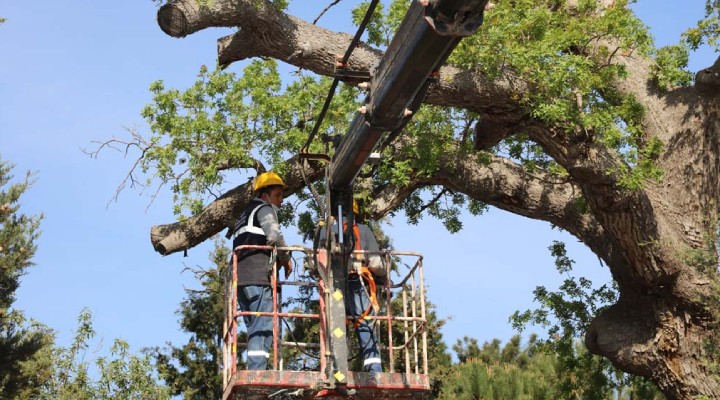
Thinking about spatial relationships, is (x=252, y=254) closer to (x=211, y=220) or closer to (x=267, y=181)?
(x=267, y=181)

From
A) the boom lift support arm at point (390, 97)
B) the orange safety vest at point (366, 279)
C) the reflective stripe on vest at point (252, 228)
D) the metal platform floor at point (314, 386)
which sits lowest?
the metal platform floor at point (314, 386)

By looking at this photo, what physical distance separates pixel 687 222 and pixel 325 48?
5380 mm

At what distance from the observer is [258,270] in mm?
10688

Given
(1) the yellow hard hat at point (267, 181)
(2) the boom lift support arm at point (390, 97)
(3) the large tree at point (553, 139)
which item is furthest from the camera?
(3) the large tree at point (553, 139)

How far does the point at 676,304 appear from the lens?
14.2 metres

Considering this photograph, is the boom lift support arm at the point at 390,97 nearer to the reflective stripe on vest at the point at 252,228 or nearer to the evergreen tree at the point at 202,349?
the reflective stripe on vest at the point at 252,228

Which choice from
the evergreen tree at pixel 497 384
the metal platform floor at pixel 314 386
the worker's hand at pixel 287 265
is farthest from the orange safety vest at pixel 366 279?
the evergreen tree at pixel 497 384

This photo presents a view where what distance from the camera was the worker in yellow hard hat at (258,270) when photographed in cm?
1043

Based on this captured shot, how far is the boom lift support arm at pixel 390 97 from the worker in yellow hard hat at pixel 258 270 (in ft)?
2.04

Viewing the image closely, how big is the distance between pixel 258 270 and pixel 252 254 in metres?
0.18

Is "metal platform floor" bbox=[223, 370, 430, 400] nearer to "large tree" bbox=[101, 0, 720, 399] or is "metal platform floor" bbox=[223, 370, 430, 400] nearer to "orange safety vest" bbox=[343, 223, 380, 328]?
"orange safety vest" bbox=[343, 223, 380, 328]

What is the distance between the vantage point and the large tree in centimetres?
1361

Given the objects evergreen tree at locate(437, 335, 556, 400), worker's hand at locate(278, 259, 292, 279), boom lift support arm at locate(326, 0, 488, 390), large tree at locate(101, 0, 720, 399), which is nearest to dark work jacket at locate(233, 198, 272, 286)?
worker's hand at locate(278, 259, 292, 279)

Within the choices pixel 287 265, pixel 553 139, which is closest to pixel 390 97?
pixel 287 265
